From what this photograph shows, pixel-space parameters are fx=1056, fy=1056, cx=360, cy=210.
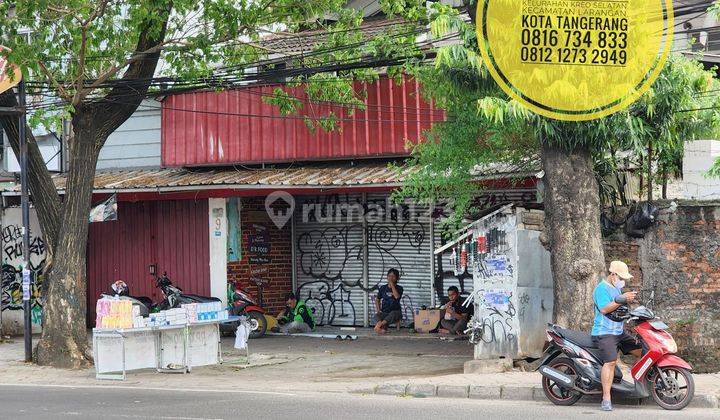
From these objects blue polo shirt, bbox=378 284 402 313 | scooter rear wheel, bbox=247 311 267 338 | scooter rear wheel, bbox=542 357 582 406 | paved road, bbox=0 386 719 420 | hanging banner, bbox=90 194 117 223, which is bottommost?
paved road, bbox=0 386 719 420

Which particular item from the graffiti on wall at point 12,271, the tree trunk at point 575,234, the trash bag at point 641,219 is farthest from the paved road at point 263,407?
the graffiti on wall at point 12,271

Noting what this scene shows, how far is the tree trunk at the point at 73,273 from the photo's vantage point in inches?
690

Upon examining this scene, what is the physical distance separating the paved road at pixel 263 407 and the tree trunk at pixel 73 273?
2.93m

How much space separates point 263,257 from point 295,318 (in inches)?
59.7

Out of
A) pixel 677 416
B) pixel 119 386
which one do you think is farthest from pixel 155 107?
pixel 677 416

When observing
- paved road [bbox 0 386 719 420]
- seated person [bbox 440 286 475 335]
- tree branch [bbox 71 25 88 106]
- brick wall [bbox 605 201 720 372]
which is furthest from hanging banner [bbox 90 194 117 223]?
brick wall [bbox 605 201 720 372]

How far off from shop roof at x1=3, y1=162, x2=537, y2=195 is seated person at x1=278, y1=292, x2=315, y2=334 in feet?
9.41

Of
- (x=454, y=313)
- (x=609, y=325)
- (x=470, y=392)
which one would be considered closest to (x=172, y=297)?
(x=454, y=313)

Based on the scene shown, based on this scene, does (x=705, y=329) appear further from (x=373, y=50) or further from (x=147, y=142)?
(x=147, y=142)

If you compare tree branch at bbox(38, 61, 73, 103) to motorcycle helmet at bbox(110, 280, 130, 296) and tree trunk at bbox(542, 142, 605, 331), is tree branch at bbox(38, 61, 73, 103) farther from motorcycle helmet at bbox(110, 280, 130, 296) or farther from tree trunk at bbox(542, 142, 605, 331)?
tree trunk at bbox(542, 142, 605, 331)

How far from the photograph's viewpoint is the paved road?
38.3 feet

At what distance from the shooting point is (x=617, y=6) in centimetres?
1330

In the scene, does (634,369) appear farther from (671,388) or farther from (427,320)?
(427,320)

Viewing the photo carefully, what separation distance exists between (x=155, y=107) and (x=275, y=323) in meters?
5.43
